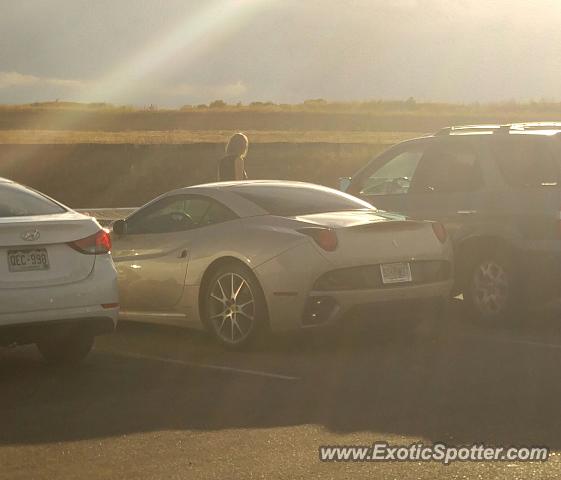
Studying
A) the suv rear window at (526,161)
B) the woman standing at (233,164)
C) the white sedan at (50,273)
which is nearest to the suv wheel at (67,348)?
the white sedan at (50,273)

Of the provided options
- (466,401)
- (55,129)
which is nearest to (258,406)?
(466,401)

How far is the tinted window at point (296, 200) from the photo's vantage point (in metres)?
11.8

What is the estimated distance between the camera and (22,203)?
10523mm

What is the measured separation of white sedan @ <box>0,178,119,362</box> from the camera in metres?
9.80

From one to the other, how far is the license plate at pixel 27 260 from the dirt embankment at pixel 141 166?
99.2ft

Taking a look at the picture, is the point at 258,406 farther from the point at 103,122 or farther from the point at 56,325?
the point at 103,122

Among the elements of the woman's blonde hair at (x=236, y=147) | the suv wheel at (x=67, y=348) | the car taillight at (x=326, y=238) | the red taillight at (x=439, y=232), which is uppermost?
the woman's blonde hair at (x=236, y=147)

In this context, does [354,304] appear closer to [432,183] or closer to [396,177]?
[432,183]

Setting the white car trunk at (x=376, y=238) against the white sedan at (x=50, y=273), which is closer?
the white sedan at (x=50, y=273)

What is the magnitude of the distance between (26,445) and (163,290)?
4.31 meters

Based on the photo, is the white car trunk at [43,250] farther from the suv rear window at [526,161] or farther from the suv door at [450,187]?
the suv rear window at [526,161]

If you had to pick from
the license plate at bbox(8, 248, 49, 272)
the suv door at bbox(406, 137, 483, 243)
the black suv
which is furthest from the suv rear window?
the license plate at bbox(8, 248, 49, 272)

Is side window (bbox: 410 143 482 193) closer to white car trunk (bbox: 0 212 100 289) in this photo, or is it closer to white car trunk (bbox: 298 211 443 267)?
white car trunk (bbox: 298 211 443 267)

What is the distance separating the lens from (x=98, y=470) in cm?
727
